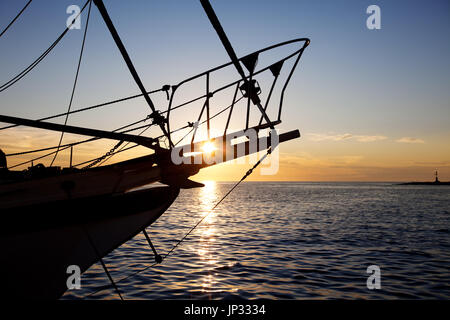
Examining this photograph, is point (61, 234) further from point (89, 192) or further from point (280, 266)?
point (280, 266)

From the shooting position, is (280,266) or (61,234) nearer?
(61,234)

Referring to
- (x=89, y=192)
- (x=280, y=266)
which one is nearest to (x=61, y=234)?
(x=89, y=192)

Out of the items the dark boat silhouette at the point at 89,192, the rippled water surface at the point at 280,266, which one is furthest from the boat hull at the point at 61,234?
the rippled water surface at the point at 280,266

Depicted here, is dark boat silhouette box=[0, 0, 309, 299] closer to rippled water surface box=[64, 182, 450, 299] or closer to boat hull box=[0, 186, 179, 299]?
boat hull box=[0, 186, 179, 299]

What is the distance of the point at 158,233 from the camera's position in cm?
2202

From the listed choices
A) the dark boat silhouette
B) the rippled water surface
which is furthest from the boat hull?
the rippled water surface

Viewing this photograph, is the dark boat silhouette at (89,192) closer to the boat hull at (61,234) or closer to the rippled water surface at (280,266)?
the boat hull at (61,234)

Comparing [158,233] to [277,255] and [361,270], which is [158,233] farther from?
[361,270]

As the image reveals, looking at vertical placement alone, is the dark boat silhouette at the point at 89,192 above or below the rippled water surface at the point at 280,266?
above

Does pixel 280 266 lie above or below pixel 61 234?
below
